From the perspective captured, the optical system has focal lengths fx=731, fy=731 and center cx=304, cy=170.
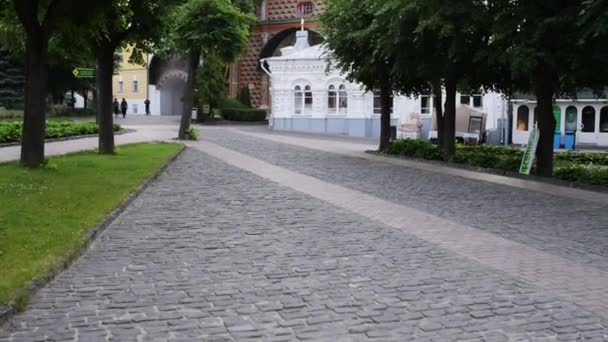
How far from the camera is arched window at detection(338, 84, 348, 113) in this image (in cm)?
4512

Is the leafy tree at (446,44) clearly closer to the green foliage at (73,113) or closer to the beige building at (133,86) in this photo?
the green foliage at (73,113)

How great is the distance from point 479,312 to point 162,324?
273cm

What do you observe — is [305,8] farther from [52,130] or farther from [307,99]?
[52,130]

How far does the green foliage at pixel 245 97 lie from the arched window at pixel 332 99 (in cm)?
1702

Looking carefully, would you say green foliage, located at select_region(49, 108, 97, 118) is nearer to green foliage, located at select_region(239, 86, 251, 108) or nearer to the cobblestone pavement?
green foliage, located at select_region(239, 86, 251, 108)

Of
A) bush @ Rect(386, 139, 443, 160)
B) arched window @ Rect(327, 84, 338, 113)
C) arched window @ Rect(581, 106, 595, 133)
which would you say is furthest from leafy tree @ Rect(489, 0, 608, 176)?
arched window @ Rect(327, 84, 338, 113)

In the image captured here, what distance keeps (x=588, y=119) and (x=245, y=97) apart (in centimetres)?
3116

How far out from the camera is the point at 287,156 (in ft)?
→ 80.8

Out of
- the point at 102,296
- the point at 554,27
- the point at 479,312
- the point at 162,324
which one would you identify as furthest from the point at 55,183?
the point at 554,27

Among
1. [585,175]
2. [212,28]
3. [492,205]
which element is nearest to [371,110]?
[212,28]

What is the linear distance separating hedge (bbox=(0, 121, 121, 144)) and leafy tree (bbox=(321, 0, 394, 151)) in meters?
11.4

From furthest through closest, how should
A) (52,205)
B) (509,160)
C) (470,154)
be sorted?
(470,154)
(509,160)
(52,205)

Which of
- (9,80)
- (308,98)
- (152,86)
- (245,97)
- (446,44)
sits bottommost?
(308,98)

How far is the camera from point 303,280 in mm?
7484
